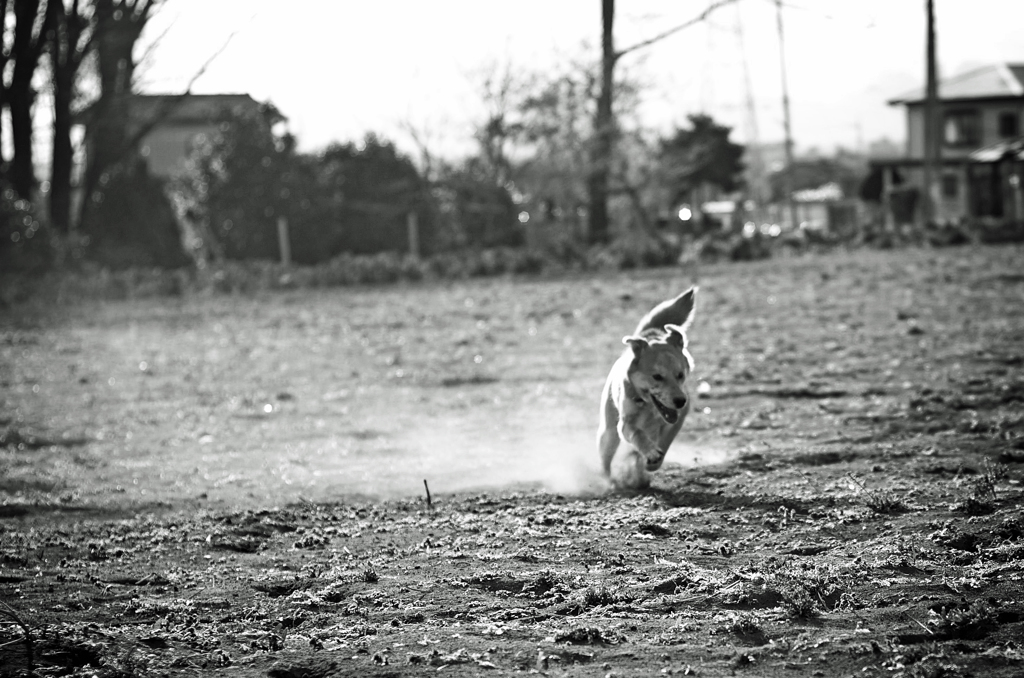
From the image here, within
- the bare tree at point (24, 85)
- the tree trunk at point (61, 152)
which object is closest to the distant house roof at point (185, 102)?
→ the tree trunk at point (61, 152)

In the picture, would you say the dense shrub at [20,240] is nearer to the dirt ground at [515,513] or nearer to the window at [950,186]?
the dirt ground at [515,513]

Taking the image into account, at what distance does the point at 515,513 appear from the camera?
283 inches

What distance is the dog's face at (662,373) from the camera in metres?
7.56

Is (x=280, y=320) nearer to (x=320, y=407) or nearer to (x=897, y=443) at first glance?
(x=320, y=407)

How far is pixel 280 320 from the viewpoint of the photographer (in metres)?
21.1

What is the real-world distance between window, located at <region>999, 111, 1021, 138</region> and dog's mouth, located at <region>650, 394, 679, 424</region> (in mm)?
69550

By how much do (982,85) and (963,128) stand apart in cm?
320

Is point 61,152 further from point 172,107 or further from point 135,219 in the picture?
point 135,219

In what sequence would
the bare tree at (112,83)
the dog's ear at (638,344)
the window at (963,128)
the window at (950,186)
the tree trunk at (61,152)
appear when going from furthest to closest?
the window at (963,128)
the window at (950,186)
the tree trunk at (61,152)
the bare tree at (112,83)
the dog's ear at (638,344)

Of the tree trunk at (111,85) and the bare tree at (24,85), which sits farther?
the tree trunk at (111,85)

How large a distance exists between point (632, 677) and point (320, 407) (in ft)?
27.0

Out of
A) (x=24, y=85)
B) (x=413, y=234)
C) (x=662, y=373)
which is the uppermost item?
(x=24, y=85)

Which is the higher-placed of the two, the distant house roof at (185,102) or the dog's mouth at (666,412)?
the distant house roof at (185,102)

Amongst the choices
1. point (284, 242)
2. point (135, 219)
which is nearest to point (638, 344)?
point (284, 242)
